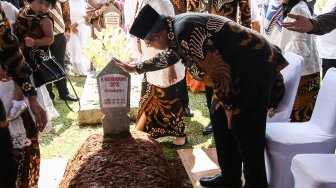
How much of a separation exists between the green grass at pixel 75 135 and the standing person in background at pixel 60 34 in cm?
21

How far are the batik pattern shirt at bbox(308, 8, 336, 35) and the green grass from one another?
174cm

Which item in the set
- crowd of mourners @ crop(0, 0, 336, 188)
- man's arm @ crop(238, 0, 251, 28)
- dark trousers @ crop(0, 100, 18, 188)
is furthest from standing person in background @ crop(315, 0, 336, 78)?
dark trousers @ crop(0, 100, 18, 188)

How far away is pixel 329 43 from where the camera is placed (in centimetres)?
429

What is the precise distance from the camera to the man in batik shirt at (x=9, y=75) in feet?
5.85

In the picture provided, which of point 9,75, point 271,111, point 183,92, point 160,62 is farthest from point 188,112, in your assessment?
point 9,75

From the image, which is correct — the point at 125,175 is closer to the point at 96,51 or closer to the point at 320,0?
the point at 96,51

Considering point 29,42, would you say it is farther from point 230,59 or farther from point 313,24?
point 313,24

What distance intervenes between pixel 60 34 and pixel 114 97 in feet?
7.12

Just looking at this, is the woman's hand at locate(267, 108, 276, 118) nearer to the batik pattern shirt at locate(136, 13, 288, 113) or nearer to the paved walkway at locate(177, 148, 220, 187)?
the batik pattern shirt at locate(136, 13, 288, 113)

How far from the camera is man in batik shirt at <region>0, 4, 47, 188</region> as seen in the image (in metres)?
1.78

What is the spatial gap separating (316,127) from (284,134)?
0.30 m

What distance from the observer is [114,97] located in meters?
3.38

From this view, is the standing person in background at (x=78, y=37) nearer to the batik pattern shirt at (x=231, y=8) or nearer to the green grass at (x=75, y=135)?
the green grass at (x=75, y=135)

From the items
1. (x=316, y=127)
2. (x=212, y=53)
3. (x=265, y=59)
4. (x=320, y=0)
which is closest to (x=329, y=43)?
(x=320, y=0)
